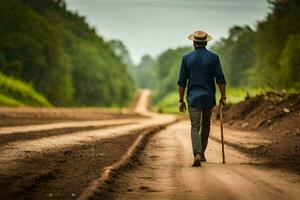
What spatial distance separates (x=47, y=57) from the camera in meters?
68.1

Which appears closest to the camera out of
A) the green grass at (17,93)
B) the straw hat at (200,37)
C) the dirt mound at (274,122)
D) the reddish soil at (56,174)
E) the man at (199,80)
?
the reddish soil at (56,174)

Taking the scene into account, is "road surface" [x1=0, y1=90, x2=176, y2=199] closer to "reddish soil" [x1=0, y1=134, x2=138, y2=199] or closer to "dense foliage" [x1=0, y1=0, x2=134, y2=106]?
"reddish soil" [x1=0, y1=134, x2=138, y2=199]

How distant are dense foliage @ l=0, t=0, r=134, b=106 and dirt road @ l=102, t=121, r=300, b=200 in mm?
50582

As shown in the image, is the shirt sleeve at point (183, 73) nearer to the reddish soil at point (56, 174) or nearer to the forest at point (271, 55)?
the reddish soil at point (56, 174)

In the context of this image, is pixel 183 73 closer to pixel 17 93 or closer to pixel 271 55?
pixel 17 93

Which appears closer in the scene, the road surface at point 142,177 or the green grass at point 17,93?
the road surface at point 142,177

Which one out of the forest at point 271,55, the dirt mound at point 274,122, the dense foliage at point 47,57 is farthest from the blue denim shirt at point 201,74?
the dense foliage at point 47,57

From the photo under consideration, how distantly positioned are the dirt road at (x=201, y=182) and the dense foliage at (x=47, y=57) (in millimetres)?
A: 50582

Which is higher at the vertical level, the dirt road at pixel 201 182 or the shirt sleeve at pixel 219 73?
the shirt sleeve at pixel 219 73

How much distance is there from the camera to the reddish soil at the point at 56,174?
6.83 meters

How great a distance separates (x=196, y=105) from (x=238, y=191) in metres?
3.82

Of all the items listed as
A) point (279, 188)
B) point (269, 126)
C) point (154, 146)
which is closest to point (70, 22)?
point (269, 126)

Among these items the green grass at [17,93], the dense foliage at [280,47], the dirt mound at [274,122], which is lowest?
the dirt mound at [274,122]

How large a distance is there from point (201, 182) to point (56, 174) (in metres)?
2.15
